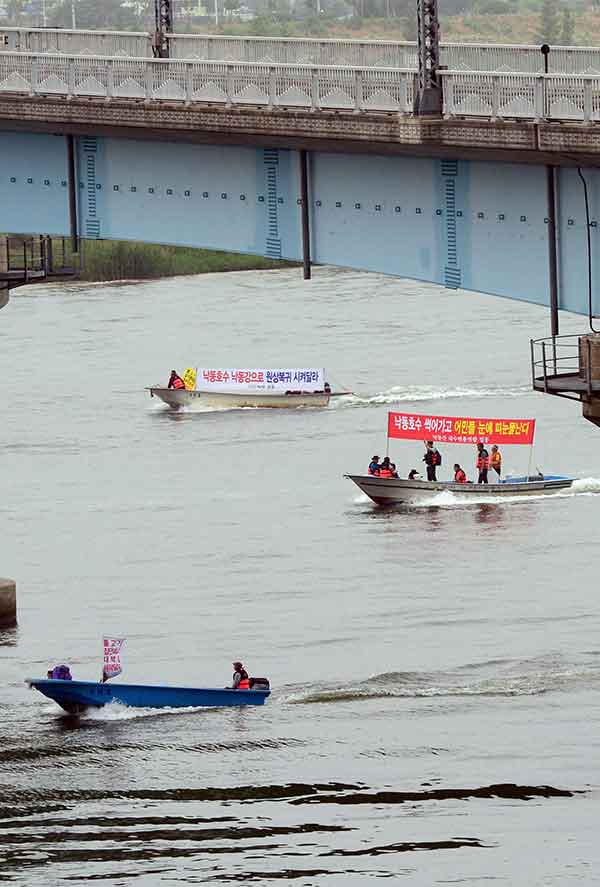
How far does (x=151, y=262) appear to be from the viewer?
12056cm

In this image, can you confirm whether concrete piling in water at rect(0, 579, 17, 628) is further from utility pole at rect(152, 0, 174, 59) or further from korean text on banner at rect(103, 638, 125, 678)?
utility pole at rect(152, 0, 174, 59)

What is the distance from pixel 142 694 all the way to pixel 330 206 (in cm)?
1328

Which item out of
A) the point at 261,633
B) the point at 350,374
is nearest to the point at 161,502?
the point at 261,633

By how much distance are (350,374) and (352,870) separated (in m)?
57.0

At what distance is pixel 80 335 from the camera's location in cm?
10494

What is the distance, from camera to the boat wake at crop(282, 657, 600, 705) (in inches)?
1919

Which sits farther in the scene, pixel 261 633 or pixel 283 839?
pixel 261 633

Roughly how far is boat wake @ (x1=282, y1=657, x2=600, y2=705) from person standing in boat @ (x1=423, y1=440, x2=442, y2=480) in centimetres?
2410

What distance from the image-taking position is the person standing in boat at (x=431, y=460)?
7431cm

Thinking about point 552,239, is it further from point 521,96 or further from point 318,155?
point 318,155

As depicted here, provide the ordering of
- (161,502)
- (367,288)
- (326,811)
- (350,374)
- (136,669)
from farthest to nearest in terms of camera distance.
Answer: (367,288)
(350,374)
(161,502)
(136,669)
(326,811)

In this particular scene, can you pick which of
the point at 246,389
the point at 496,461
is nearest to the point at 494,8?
the point at 246,389

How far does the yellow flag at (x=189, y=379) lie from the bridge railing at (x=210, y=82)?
45.5 metres

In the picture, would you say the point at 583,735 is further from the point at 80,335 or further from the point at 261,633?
the point at 80,335
